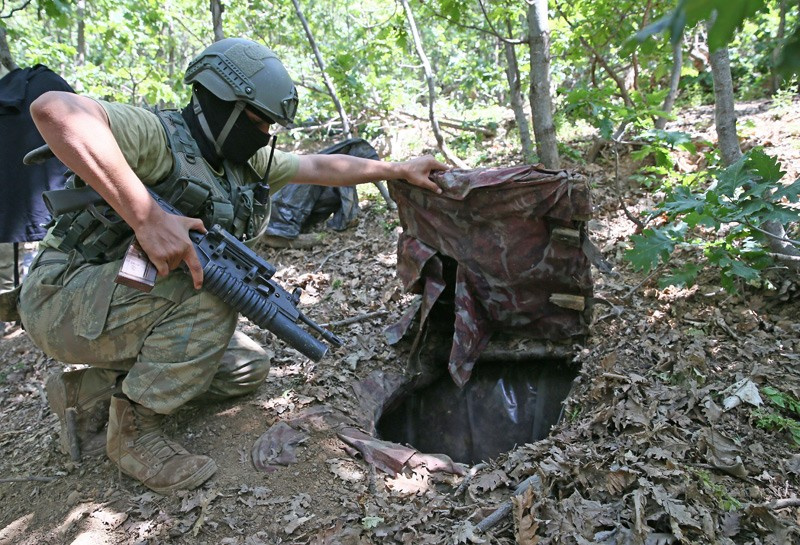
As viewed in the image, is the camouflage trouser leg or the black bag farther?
the black bag

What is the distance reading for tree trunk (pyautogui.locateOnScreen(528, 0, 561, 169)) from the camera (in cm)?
406

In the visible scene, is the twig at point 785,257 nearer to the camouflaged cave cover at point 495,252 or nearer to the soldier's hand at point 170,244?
the camouflaged cave cover at point 495,252

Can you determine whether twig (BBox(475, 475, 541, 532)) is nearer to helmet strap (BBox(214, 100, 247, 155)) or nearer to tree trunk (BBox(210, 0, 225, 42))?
helmet strap (BBox(214, 100, 247, 155))

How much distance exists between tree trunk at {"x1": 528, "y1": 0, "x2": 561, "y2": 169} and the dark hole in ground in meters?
1.67

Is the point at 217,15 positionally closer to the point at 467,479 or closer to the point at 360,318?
the point at 360,318

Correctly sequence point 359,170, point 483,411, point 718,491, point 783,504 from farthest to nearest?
point 483,411
point 359,170
point 718,491
point 783,504

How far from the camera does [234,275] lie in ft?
9.13

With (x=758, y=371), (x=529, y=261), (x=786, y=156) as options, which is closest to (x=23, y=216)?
(x=529, y=261)

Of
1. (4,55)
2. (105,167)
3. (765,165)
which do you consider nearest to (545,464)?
(765,165)

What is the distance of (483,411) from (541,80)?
96.9 inches

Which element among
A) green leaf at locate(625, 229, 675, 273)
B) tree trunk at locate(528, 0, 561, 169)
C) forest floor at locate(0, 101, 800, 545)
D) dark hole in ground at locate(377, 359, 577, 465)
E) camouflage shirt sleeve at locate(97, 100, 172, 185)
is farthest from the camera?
tree trunk at locate(528, 0, 561, 169)

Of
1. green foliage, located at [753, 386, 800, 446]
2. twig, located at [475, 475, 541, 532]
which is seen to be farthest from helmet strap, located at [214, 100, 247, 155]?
green foliage, located at [753, 386, 800, 446]

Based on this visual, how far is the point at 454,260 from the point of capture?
3525 millimetres

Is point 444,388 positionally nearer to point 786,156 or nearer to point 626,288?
point 626,288
